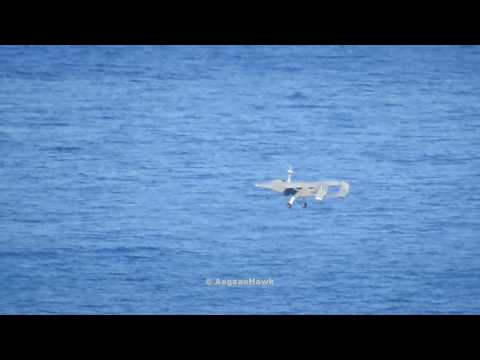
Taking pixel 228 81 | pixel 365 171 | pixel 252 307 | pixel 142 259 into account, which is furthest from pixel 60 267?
pixel 365 171

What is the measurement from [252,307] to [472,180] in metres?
2.39

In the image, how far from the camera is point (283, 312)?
26.7 ft

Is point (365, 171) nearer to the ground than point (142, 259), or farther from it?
farther from it

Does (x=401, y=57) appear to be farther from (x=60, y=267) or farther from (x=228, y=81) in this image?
(x=60, y=267)

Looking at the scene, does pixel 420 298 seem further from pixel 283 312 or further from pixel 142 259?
pixel 142 259

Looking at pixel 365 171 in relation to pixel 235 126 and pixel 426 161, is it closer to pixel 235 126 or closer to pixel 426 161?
pixel 426 161

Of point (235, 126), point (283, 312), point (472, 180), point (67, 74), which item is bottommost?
point (283, 312)

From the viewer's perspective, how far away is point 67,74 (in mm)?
8656

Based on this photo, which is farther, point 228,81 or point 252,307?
point 228,81

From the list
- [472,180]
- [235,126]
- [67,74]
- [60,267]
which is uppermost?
[67,74]

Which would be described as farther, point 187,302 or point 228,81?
point 228,81

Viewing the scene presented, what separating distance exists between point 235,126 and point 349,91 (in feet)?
3.78

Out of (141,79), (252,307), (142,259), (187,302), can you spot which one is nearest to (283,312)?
(252,307)

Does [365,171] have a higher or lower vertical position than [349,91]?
lower
